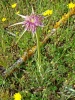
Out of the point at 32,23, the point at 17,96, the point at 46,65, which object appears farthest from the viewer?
the point at 46,65

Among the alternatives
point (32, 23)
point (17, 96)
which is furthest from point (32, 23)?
point (17, 96)

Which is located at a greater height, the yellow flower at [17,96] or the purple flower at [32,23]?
the purple flower at [32,23]

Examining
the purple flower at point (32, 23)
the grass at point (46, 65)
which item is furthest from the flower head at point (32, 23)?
the grass at point (46, 65)

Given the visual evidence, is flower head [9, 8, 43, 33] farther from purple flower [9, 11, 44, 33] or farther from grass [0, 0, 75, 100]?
grass [0, 0, 75, 100]

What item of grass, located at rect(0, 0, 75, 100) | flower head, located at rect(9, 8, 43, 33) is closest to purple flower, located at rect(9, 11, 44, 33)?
flower head, located at rect(9, 8, 43, 33)

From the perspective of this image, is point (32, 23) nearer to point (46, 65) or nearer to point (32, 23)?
point (32, 23)

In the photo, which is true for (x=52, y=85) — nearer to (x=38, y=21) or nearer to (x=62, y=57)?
(x=62, y=57)

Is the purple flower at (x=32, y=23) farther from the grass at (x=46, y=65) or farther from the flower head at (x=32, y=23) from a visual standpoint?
the grass at (x=46, y=65)

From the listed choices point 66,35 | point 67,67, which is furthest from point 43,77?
point 66,35

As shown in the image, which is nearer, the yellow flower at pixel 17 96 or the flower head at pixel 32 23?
the flower head at pixel 32 23
